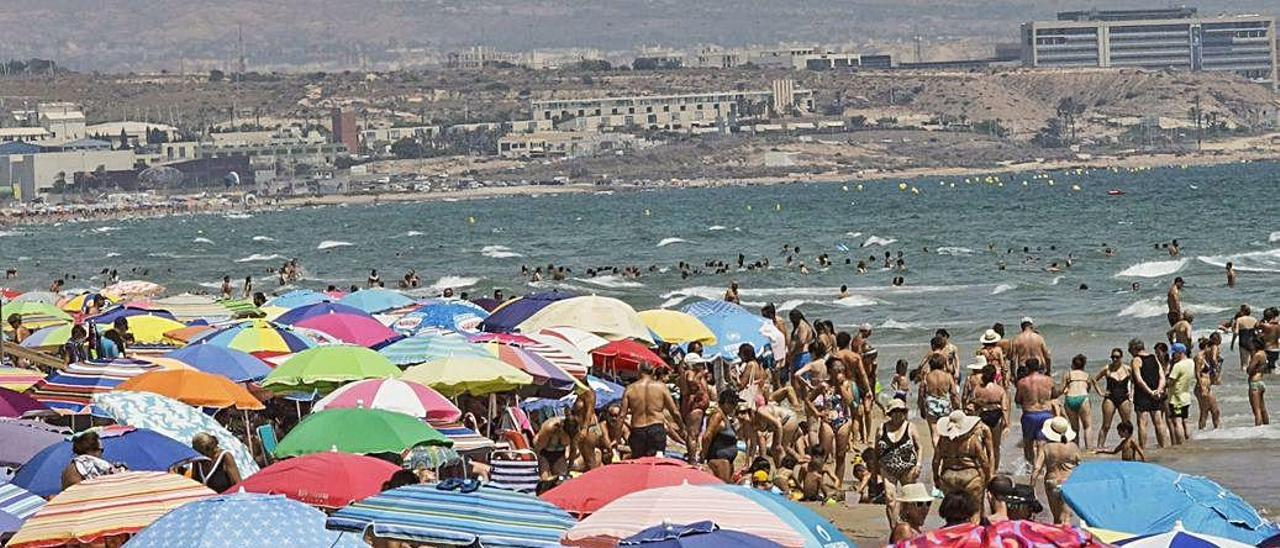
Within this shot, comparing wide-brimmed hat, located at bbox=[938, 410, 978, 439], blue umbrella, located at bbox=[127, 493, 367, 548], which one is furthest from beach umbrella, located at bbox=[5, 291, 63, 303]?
blue umbrella, located at bbox=[127, 493, 367, 548]

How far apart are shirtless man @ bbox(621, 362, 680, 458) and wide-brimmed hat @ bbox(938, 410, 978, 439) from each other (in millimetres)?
3231

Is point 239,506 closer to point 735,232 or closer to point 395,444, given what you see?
point 395,444

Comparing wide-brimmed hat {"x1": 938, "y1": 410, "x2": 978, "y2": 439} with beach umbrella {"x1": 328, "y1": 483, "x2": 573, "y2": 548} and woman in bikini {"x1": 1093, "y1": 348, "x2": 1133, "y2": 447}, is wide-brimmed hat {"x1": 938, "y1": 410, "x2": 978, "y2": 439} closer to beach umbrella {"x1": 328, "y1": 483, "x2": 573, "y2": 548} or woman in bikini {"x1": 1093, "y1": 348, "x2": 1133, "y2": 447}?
beach umbrella {"x1": 328, "y1": 483, "x2": 573, "y2": 548}

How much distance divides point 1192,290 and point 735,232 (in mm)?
45752

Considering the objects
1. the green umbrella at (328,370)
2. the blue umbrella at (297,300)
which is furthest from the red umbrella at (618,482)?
the blue umbrella at (297,300)

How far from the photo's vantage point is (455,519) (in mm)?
10352

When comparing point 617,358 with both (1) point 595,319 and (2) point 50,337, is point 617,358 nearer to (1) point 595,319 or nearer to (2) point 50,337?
(1) point 595,319

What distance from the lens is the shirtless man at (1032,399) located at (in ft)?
53.2

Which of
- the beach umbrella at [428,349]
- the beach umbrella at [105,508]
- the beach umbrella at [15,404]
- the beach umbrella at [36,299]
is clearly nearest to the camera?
the beach umbrella at [105,508]

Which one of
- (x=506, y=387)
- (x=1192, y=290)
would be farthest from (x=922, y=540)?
(x=1192, y=290)

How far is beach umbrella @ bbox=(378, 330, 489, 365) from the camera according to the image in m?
18.2

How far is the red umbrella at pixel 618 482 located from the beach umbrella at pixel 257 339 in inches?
311

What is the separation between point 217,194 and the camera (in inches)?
7397

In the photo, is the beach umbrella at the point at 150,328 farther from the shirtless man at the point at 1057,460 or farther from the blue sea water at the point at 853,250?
the shirtless man at the point at 1057,460
